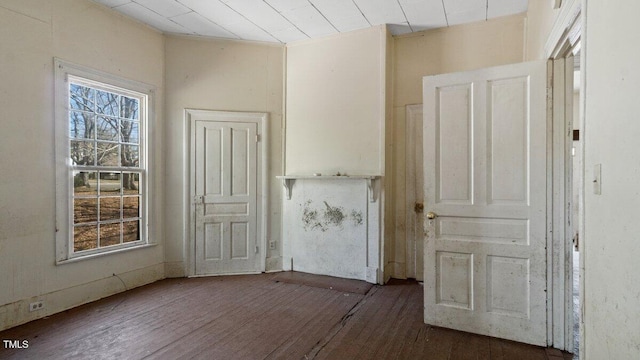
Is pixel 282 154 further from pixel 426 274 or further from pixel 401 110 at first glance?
pixel 426 274

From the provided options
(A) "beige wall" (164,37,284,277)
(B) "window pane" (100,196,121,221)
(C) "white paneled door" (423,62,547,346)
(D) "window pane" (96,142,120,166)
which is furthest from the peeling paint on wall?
(D) "window pane" (96,142,120,166)

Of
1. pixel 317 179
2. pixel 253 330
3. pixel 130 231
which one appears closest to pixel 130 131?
pixel 130 231

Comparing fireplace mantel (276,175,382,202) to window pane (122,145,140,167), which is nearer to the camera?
window pane (122,145,140,167)

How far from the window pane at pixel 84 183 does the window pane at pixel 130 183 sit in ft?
1.02

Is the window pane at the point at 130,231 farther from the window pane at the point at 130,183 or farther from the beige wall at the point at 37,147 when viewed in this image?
the window pane at the point at 130,183

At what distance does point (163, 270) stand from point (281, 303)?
1758 millimetres

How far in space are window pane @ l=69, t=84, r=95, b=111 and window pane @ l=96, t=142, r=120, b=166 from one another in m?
0.40

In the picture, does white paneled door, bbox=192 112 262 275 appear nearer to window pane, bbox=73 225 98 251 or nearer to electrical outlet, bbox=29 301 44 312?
window pane, bbox=73 225 98 251

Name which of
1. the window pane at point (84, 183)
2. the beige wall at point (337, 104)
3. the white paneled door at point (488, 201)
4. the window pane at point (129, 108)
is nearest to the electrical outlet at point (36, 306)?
the window pane at point (84, 183)

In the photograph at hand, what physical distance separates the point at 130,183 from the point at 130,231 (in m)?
0.56

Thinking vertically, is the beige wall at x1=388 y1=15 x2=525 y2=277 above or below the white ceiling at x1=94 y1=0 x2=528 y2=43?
below

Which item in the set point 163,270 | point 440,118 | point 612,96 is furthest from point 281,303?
point 612,96

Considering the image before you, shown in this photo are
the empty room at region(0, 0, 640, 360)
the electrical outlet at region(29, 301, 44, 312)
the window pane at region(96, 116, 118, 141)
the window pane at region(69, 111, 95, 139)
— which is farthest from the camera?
the window pane at region(96, 116, 118, 141)

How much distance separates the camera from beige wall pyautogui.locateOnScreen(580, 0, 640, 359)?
1099 millimetres
